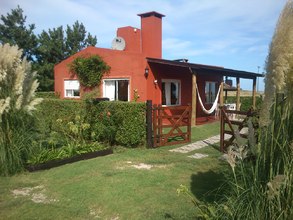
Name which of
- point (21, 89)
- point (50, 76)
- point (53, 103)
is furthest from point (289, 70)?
point (50, 76)

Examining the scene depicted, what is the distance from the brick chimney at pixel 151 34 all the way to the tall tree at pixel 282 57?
14.0 meters

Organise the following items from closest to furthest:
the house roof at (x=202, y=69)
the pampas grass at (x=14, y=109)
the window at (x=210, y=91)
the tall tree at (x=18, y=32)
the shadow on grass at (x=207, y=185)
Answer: the shadow on grass at (x=207, y=185), the pampas grass at (x=14, y=109), the house roof at (x=202, y=69), the window at (x=210, y=91), the tall tree at (x=18, y=32)

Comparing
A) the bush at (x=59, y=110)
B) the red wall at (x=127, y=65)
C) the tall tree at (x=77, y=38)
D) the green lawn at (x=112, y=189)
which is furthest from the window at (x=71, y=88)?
the tall tree at (x=77, y=38)

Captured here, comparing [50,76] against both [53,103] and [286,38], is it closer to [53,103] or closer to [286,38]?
[53,103]

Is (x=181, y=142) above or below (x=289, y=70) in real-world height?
below

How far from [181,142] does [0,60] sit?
19.7 ft

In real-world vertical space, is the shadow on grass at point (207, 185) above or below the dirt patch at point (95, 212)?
above

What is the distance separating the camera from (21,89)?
18.7ft

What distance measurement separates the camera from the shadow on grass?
14.0ft

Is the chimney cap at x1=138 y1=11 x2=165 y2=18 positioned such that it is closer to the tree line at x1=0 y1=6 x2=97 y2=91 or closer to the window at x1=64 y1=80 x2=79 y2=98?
the window at x1=64 y1=80 x2=79 y2=98

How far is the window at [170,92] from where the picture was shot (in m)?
14.5

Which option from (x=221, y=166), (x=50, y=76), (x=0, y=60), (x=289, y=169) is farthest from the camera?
(x=50, y=76)

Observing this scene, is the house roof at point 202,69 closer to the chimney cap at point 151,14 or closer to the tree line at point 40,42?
the chimney cap at point 151,14

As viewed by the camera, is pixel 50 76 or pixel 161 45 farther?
pixel 50 76
